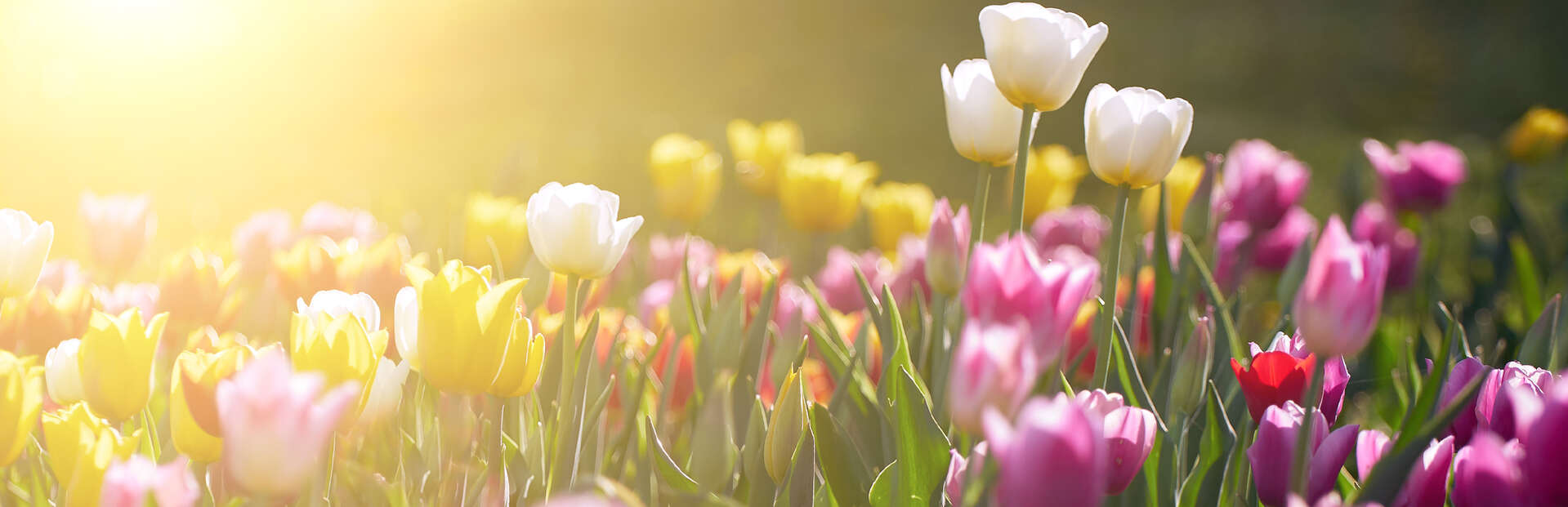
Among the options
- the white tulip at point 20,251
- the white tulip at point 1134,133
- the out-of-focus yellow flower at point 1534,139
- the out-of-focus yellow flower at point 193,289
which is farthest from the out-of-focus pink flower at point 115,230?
the out-of-focus yellow flower at point 1534,139

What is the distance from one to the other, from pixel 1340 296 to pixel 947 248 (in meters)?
0.36

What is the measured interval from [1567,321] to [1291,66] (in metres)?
5.41

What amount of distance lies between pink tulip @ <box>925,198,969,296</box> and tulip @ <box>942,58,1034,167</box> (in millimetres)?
62

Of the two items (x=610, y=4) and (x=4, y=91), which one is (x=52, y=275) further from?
(x=610, y=4)

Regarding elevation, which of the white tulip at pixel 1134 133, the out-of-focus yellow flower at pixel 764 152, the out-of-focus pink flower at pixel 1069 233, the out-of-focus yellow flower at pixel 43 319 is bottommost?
the out-of-focus pink flower at pixel 1069 233

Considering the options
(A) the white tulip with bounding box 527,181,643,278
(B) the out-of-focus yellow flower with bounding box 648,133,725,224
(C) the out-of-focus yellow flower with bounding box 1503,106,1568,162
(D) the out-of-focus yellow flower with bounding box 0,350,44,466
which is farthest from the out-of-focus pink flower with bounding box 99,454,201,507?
(C) the out-of-focus yellow flower with bounding box 1503,106,1568,162

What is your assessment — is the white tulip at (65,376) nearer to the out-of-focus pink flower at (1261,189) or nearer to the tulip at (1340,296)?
the tulip at (1340,296)

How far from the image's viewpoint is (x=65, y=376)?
0.83 metres

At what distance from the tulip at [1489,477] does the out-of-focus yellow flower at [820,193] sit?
1.34 m

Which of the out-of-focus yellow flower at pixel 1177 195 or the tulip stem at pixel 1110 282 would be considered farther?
the out-of-focus yellow flower at pixel 1177 195

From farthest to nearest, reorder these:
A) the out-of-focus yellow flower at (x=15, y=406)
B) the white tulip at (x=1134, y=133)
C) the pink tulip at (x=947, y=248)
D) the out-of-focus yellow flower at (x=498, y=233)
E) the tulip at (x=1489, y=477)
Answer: the out-of-focus yellow flower at (x=498, y=233), the pink tulip at (x=947, y=248), the white tulip at (x=1134, y=133), the out-of-focus yellow flower at (x=15, y=406), the tulip at (x=1489, y=477)

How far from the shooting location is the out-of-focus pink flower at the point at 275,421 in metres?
0.57

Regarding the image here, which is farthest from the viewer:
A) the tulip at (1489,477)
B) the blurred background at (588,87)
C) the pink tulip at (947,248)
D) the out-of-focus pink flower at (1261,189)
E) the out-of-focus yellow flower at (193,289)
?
the blurred background at (588,87)

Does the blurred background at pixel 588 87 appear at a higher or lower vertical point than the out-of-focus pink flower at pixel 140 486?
lower
